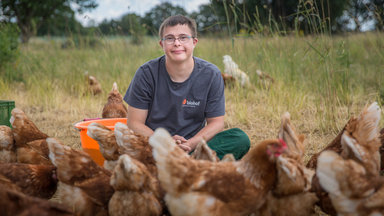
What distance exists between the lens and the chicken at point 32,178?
8.15 ft

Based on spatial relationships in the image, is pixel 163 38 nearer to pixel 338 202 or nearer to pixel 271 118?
pixel 338 202

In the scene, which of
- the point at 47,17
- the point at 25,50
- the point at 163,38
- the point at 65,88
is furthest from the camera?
the point at 47,17

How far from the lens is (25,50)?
329 inches

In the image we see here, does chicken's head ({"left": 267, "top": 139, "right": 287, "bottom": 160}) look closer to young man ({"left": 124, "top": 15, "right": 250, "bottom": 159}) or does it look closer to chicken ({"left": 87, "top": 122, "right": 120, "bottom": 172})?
young man ({"left": 124, "top": 15, "right": 250, "bottom": 159})

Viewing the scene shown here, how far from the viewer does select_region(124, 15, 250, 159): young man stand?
3166 mm

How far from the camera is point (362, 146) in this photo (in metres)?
2.31

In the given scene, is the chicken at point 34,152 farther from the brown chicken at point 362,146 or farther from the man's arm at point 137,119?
the brown chicken at point 362,146

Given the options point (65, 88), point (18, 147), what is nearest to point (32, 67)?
point (65, 88)

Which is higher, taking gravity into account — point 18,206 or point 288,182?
point 18,206

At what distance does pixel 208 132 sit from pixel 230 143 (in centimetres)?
28

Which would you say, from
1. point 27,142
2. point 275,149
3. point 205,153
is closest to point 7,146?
point 27,142

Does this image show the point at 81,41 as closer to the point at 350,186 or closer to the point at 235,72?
the point at 235,72

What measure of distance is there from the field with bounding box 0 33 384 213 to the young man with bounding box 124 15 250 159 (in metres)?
0.97

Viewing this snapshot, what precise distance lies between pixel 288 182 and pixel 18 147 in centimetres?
265
